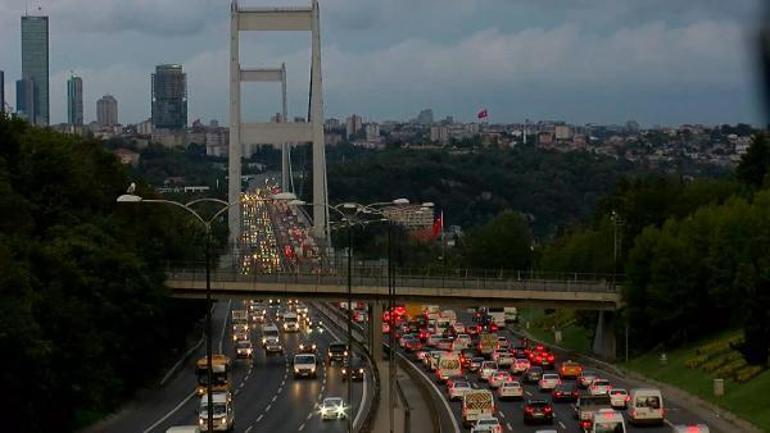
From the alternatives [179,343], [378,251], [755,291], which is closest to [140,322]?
[179,343]

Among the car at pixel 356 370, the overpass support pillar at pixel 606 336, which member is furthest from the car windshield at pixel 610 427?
the overpass support pillar at pixel 606 336

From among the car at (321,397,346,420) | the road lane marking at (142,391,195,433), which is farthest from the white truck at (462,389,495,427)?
the road lane marking at (142,391,195,433)

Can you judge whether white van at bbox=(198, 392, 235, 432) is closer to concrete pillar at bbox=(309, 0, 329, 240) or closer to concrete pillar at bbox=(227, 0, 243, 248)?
concrete pillar at bbox=(227, 0, 243, 248)

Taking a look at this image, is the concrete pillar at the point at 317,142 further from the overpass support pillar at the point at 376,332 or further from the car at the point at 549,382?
the car at the point at 549,382

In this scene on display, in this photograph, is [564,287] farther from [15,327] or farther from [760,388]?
[15,327]

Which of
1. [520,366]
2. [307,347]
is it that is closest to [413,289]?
[520,366]
